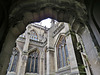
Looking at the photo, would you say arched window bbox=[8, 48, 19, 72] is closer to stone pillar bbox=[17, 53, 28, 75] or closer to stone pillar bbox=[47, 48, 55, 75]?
stone pillar bbox=[17, 53, 28, 75]

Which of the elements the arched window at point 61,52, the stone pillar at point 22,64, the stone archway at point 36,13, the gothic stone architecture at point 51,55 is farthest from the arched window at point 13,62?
the stone archway at point 36,13

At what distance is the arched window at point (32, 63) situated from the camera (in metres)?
9.69

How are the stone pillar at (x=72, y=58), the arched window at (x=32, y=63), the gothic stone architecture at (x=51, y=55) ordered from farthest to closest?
the arched window at (x=32, y=63) → the gothic stone architecture at (x=51, y=55) → the stone pillar at (x=72, y=58)

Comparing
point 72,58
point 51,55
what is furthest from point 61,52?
point 72,58

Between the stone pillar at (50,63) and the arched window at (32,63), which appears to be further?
the arched window at (32,63)

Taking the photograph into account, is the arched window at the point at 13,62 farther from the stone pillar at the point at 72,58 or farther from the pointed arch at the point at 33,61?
the stone pillar at the point at 72,58

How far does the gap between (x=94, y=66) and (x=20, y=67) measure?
910cm

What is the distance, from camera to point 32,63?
1034 centimetres

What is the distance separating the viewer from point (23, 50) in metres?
10.0

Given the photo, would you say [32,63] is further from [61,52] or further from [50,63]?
[61,52]

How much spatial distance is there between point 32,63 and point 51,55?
3.60 m

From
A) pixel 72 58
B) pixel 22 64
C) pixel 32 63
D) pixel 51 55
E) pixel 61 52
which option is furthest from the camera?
pixel 32 63

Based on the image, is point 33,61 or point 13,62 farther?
point 33,61

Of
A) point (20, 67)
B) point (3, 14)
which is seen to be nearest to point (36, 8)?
point (3, 14)
